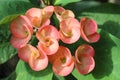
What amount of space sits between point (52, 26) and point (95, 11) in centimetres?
32

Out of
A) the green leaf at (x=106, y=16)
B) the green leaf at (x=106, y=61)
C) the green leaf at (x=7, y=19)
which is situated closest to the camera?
the green leaf at (x=7, y=19)

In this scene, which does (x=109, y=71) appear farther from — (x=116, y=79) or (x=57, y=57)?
(x=57, y=57)

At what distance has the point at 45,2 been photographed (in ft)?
4.32

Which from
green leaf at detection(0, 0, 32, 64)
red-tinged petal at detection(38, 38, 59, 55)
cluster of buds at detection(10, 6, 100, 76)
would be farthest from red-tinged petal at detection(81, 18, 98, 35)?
green leaf at detection(0, 0, 32, 64)

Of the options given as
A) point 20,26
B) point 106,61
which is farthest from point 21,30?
point 106,61

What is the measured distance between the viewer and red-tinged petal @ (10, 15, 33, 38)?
1140 mm

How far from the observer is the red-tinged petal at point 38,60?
113 centimetres

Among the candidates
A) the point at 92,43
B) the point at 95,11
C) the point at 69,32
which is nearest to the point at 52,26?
the point at 69,32

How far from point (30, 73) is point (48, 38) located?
13 cm

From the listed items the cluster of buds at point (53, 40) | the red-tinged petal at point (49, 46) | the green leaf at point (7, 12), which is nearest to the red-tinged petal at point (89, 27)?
the cluster of buds at point (53, 40)

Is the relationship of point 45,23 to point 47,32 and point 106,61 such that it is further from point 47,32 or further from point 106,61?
point 106,61

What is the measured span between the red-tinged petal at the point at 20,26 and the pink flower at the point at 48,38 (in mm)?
31

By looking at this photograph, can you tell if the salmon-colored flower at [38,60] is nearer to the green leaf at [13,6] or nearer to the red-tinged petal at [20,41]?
the red-tinged petal at [20,41]

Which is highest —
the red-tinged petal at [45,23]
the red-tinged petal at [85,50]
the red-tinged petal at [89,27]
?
the red-tinged petal at [45,23]
